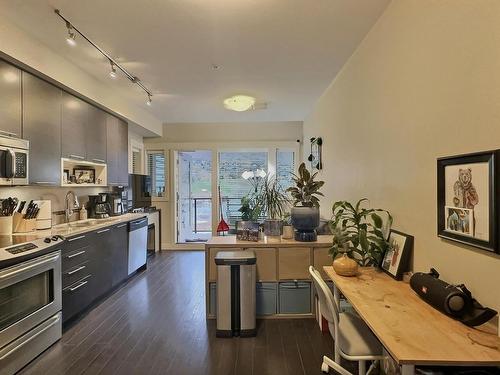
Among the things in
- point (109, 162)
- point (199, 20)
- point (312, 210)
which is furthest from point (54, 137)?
point (312, 210)

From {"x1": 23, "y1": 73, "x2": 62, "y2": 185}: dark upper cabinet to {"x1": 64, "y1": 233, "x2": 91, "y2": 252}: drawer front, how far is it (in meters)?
0.65

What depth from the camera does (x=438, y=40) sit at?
1726 millimetres

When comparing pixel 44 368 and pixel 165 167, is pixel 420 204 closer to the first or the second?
pixel 44 368

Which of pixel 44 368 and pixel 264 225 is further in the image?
pixel 264 225

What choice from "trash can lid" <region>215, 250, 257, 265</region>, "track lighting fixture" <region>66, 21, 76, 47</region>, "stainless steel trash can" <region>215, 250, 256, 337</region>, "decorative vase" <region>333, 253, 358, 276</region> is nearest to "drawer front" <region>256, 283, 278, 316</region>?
"stainless steel trash can" <region>215, 250, 256, 337</region>

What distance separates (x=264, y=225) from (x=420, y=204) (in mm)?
1941

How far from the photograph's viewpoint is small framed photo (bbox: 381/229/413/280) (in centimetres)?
205

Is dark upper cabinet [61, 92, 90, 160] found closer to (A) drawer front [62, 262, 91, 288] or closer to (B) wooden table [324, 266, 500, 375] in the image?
(A) drawer front [62, 262, 91, 288]

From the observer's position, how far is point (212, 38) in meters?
2.86

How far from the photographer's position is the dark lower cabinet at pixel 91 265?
3.06 metres

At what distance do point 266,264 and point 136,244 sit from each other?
7.93ft

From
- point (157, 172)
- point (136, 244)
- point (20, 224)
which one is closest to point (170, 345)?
point (20, 224)

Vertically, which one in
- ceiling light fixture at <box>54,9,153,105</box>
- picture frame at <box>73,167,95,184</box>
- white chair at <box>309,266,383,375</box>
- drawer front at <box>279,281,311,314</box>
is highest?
ceiling light fixture at <box>54,9,153,105</box>

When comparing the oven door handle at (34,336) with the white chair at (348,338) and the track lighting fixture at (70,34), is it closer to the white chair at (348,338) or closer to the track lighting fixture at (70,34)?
the white chair at (348,338)
